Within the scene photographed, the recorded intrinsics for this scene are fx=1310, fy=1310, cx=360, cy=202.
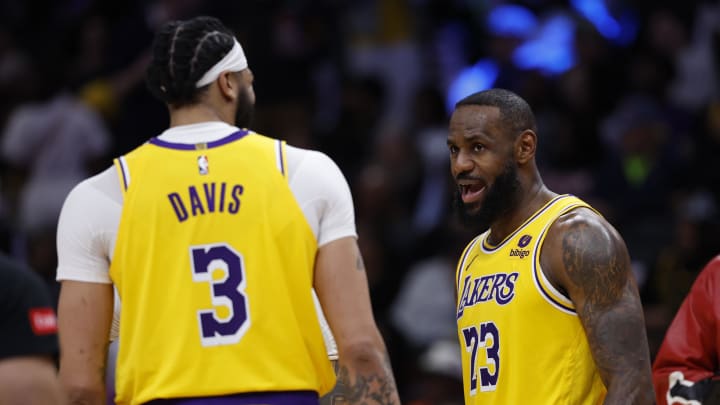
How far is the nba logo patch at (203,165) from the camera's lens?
423cm

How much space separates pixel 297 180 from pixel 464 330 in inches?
45.1

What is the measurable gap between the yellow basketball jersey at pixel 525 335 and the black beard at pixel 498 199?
11 cm

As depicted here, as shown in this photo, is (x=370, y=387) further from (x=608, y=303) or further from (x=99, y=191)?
(x=99, y=191)

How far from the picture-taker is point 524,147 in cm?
508

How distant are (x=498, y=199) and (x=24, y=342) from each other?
1.93 m

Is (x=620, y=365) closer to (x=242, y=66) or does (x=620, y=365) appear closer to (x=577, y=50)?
(x=242, y=66)

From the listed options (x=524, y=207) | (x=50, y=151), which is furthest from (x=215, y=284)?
(x=50, y=151)

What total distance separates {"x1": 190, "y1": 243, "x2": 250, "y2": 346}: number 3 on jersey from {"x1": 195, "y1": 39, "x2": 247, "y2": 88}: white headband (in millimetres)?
609

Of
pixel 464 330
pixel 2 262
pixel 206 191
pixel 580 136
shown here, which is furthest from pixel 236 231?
pixel 580 136

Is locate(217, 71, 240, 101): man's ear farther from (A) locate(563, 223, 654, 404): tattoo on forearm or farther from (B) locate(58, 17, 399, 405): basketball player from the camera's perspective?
(A) locate(563, 223, 654, 404): tattoo on forearm

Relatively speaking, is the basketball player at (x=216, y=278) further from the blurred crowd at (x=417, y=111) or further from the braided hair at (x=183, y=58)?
the blurred crowd at (x=417, y=111)

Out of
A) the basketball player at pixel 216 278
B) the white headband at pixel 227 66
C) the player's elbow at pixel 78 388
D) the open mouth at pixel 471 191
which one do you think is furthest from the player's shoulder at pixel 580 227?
the player's elbow at pixel 78 388

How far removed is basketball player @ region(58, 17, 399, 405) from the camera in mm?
4098

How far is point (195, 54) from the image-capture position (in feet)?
14.3
